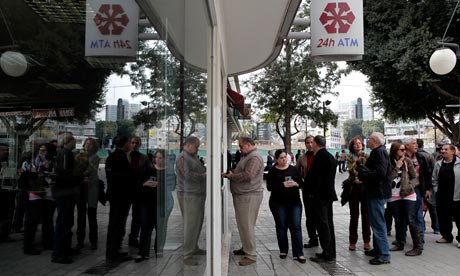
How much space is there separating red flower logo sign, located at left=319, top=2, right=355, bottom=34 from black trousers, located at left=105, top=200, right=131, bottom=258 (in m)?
5.48

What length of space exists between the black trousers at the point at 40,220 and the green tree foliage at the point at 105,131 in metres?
0.20

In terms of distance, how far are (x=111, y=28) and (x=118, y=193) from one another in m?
0.47

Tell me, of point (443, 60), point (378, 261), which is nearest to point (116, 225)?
point (378, 261)

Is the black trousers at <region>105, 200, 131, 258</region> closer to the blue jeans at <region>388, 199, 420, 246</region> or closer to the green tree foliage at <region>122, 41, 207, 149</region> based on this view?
the green tree foliage at <region>122, 41, 207, 149</region>

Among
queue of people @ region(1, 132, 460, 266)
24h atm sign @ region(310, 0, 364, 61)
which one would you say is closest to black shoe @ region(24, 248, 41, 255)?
queue of people @ region(1, 132, 460, 266)

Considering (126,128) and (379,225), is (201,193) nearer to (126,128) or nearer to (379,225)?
(126,128)

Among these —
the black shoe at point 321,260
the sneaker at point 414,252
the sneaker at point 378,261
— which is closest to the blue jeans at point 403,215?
the sneaker at point 414,252

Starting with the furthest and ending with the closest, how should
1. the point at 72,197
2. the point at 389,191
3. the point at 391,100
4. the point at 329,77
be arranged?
the point at 329,77, the point at 391,100, the point at 389,191, the point at 72,197

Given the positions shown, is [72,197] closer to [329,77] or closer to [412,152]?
[412,152]

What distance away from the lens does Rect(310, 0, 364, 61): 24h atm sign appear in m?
5.86

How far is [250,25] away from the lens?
4895mm

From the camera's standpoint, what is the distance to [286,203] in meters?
5.48

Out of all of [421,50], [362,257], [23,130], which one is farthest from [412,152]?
[421,50]

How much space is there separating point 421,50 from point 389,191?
1018 cm
